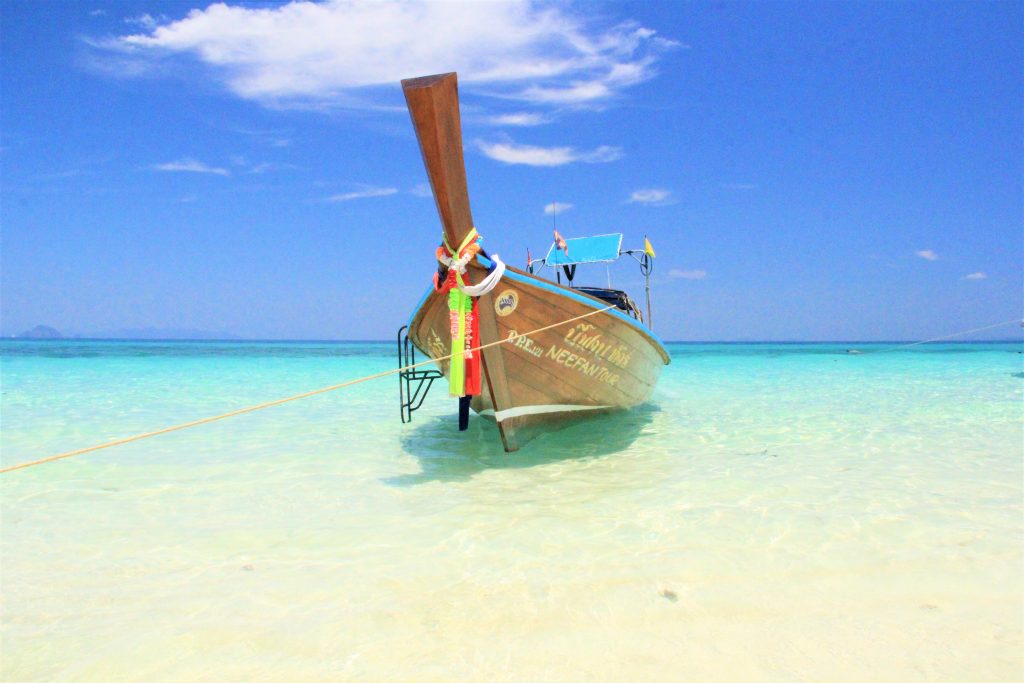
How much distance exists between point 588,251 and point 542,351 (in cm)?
390

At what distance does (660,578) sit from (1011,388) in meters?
13.3

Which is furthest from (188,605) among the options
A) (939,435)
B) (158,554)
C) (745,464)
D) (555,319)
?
(939,435)

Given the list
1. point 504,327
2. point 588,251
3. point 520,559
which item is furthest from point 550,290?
point 588,251

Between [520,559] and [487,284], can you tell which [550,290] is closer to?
[487,284]

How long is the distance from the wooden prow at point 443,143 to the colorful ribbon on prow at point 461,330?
0.25m

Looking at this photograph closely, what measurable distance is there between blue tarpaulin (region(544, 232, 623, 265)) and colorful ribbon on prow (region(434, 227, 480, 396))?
3859 mm

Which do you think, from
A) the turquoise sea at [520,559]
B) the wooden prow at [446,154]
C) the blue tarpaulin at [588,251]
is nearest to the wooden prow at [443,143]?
the wooden prow at [446,154]

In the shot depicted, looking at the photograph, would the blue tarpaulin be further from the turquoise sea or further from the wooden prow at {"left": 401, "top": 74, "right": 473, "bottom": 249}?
the wooden prow at {"left": 401, "top": 74, "right": 473, "bottom": 249}

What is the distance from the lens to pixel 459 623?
2.53 metres

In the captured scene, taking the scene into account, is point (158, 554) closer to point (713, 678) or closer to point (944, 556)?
point (713, 678)

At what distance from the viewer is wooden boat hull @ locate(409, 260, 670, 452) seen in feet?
16.9

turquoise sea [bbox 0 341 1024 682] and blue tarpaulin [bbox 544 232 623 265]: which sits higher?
blue tarpaulin [bbox 544 232 623 265]

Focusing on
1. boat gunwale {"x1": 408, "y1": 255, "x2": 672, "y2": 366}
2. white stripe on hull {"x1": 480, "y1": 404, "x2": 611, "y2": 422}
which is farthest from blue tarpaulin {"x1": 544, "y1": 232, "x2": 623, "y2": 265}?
white stripe on hull {"x1": 480, "y1": 404, "x2": 611, "y2": 422}

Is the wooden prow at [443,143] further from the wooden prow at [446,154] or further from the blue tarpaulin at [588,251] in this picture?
the blue tarpaulin at [588,251]
